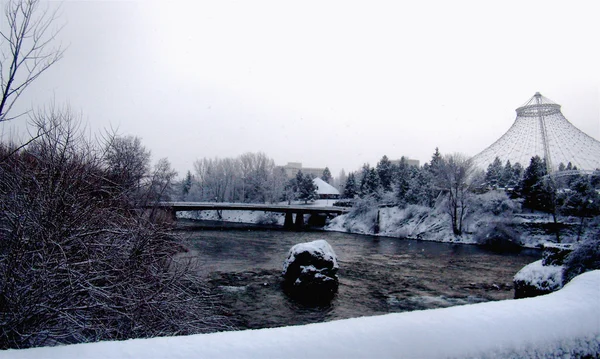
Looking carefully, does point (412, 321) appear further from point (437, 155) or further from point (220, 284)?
point (437, 155)

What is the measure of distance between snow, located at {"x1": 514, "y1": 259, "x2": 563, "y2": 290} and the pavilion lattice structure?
4853 cm

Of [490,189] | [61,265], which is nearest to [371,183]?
[490,189]

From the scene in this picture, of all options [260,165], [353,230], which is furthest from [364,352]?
[260,165]

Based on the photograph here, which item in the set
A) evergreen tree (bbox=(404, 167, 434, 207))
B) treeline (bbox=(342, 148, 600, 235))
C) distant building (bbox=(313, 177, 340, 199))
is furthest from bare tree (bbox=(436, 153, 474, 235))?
distant building (bbox=(313, 177, 340, 199))

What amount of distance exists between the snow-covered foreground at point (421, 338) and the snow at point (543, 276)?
423 inches

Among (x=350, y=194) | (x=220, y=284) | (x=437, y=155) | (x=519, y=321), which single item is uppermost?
(x=437, y=155)

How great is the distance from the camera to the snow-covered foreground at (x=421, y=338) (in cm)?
246

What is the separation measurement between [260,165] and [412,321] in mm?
81019

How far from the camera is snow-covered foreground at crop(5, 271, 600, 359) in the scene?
2461 mm

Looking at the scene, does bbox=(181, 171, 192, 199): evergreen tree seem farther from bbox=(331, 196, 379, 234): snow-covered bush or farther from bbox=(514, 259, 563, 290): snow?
bbox=(514, 259, 563, 290): snow

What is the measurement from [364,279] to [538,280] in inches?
307

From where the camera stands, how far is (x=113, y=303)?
5637mm

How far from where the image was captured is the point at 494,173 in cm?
5644

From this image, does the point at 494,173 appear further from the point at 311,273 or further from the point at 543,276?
the point at 311,273
